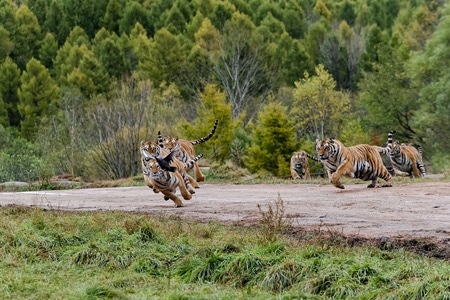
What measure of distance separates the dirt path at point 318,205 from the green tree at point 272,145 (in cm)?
1285

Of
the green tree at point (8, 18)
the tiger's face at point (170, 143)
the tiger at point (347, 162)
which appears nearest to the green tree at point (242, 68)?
the green tree at point (8, 18)

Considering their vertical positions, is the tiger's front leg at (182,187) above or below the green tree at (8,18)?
below

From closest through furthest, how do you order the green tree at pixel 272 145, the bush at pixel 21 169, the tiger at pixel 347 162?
the tiger at pixel 347 162 → the bush at pixel 21 169 → the green tree at pixel 272 145

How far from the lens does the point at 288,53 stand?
248ft

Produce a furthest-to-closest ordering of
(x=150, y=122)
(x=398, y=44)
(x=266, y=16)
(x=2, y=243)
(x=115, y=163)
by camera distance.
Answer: (x=266, y=16) → (x=398, y=44) → (x=150, y=122) → (x=115, y=163) → (x=2, y=243)

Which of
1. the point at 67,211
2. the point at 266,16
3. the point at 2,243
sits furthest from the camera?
the point at 266,16

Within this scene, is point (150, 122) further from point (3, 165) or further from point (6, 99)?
point (6, 99)

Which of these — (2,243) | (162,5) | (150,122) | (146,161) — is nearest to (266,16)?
(162,5)

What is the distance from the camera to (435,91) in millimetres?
42938

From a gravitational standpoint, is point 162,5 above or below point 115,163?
above

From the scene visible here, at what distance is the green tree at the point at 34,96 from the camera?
71500mm

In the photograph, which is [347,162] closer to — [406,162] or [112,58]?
[406,162]

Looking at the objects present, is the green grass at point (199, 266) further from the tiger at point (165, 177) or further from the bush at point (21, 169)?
the bush at point (21, 169)

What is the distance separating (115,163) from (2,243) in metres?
22.2
